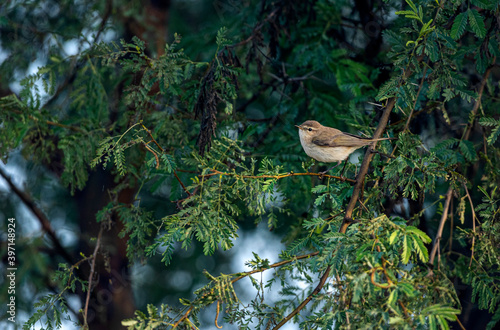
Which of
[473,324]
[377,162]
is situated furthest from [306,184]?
[473,324]

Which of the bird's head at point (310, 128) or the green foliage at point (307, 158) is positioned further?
the bird's head at point (310, 128)

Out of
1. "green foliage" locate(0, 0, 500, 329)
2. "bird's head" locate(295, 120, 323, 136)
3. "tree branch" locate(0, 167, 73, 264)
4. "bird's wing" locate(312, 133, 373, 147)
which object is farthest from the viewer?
"tree branch" locate(0, 167, 73, 264)

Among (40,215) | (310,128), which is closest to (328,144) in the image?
(310,128)

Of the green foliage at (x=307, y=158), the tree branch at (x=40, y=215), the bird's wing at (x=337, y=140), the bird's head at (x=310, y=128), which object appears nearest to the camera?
the green foliage at (x=307, y=158)

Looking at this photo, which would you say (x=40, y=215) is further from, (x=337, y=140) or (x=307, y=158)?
(x=337, y=140)

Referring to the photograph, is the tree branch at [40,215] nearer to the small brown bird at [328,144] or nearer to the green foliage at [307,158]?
the green foliage at [307,158]

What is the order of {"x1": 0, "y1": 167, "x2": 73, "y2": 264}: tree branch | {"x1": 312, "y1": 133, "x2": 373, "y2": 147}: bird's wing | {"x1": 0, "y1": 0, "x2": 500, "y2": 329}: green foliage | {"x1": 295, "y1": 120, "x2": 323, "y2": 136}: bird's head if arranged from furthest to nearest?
1. {"x1": 0, "y1": 167, "x2": 73, "y2": 264}: tree branch
2. {"x1": 295, "y1": 120, "x2": 323, "y2": 136}: bird's head
3. {"x1": 312, "y1": 133, "x2": 373, "y2": 147}: bird's wing
4. {"x1": 0, "y1": 0, "x2": 500, "y2": 329}: green foliage

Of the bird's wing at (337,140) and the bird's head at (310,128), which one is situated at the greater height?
the bird's head at (310,128)

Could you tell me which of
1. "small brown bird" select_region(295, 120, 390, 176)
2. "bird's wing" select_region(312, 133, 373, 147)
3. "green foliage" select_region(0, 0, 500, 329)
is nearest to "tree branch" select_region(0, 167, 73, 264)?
"green foliage" select_region(0, 0, 500, 329)

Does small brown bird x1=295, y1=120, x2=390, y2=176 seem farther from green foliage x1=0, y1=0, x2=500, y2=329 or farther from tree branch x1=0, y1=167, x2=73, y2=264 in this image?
tree branch x1=0, y1=167, x2=73, y2=264

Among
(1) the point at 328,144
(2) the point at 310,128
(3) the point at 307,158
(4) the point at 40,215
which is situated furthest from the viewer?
(4) the point at 40,215

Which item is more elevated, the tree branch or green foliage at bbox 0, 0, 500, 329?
the tree branch

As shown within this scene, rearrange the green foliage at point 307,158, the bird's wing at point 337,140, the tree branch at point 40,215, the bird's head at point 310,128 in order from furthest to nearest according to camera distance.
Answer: the tree branch at point 40,215, the bird's head at point 310,128, the bird's wing at point 337,140, the green foliage at point 307,158

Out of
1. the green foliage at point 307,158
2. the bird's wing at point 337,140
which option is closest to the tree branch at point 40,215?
the green foliage at point 307,158
